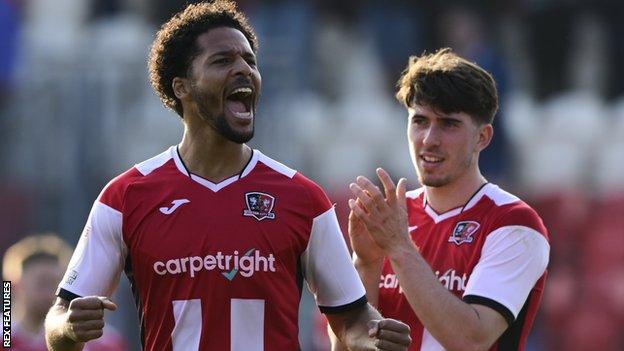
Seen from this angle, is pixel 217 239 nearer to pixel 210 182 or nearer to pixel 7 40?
pixel 210 182

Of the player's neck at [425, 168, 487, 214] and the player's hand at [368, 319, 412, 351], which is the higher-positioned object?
the player's neck at [425, 168, 487, 214]

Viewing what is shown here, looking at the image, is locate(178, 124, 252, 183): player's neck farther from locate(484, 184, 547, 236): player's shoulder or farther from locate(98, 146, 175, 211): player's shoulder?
locate(484, 184, 547, 236): player's shoulder

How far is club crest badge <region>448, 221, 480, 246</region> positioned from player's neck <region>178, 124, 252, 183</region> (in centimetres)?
89

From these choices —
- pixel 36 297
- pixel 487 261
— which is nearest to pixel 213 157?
pixel 487 261

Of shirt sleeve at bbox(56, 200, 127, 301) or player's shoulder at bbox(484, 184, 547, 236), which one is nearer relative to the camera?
shirt sleeve at bbox(56, 200, 127, 301)

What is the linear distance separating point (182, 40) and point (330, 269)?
1.01 meters

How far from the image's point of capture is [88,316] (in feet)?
14.7

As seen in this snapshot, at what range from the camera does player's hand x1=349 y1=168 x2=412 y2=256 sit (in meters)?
5.09

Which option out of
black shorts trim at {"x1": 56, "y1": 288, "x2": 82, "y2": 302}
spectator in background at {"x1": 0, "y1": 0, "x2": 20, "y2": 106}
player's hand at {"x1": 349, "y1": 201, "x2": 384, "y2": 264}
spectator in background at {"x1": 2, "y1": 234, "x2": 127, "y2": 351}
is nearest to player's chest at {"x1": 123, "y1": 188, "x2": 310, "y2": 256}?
black shorts trim at {"x1": 56, "y1": 288, "x2": 82, "y2": 302}

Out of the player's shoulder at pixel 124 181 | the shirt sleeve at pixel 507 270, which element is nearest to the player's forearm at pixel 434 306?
the shirt sleeve at pixel 507 270

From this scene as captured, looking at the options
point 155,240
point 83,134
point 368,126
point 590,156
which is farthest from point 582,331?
point 155,240

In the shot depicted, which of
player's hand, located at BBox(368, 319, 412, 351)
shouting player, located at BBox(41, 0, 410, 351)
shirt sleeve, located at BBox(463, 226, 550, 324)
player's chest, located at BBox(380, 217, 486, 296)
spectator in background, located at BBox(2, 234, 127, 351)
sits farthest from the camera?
spectator in background, located at BBox(2, 234, 127, 351)

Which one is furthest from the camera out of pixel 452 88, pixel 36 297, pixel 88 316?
pixel 36 297

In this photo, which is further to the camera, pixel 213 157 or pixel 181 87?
pixel 181 87
